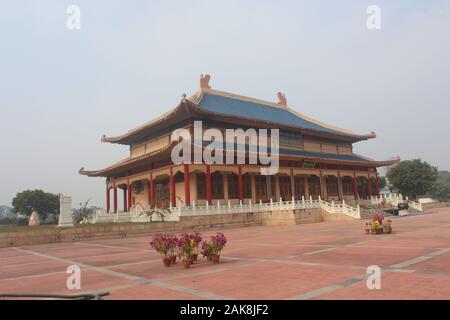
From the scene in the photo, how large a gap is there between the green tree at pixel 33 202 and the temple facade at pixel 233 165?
28635mm

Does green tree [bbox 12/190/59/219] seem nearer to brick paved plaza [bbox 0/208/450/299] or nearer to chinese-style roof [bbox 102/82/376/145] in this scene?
chinese-style roof [bbox 102/82/376/145]

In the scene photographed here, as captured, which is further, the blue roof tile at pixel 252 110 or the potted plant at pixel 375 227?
the blue roof tile at pixel 252 110

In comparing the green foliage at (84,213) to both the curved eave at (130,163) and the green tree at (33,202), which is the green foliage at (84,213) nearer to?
the curved eave at (130,163)

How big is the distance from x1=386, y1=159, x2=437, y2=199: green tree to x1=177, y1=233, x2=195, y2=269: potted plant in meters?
46.8

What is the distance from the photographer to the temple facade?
99.4 feet

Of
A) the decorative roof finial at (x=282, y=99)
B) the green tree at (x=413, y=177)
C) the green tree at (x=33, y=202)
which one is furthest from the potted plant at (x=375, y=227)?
the green tree at (x=33, y=202)

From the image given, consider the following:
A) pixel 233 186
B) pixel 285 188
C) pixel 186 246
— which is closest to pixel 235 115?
pixel 233 186

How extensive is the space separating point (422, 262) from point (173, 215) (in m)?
18.9

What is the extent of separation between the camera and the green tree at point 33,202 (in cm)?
6391

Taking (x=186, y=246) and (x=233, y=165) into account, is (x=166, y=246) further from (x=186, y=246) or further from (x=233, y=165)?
(x=233, y=165)
